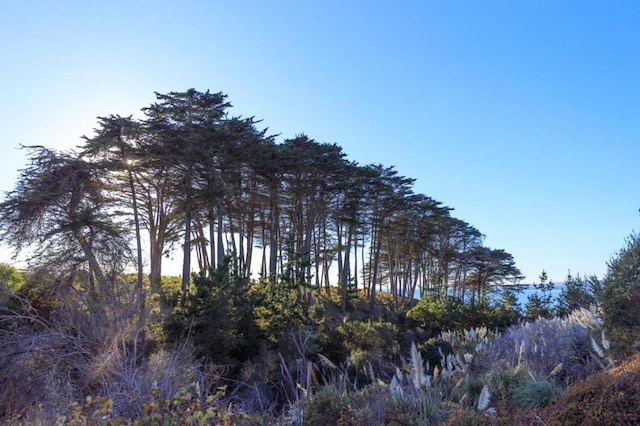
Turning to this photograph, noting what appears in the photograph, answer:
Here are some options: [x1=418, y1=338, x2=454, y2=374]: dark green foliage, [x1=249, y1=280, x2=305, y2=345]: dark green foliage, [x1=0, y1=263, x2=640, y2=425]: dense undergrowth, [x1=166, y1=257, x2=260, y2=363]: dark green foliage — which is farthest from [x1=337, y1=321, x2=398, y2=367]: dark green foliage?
[x1=166, y1=257, x2=260, y2=363]: dark green foliage

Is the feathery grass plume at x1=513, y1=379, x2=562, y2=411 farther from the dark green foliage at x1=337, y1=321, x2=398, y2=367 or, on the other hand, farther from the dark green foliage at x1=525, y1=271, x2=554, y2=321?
the dark green foliage at x1=525, y1=271, x2=554, y2=321

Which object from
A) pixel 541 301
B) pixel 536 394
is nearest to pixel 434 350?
pixel 536 394

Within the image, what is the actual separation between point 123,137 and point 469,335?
19.7 m

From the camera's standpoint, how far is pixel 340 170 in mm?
30812

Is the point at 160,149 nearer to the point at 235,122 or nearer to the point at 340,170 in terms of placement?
the point at 235,122

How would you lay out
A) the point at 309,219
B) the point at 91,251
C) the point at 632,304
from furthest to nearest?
the point at 309,219
the point at 91,251
the point at 632,304

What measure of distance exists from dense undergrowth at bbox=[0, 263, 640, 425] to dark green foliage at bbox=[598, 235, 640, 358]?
12.6 inches

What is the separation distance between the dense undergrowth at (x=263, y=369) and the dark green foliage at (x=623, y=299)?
0.32 meters

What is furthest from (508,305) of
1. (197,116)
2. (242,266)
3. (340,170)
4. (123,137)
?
(123,137)

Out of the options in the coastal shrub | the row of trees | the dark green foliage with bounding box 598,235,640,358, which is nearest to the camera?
the coastal shrub

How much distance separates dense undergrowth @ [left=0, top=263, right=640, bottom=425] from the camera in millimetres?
4375

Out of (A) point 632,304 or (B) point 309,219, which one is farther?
(B) point 309,219

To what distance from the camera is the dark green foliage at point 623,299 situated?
652 centimetres

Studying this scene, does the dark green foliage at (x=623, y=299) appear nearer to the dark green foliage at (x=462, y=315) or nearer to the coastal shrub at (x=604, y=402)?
the coastal shrub at (x=604, y=402)
